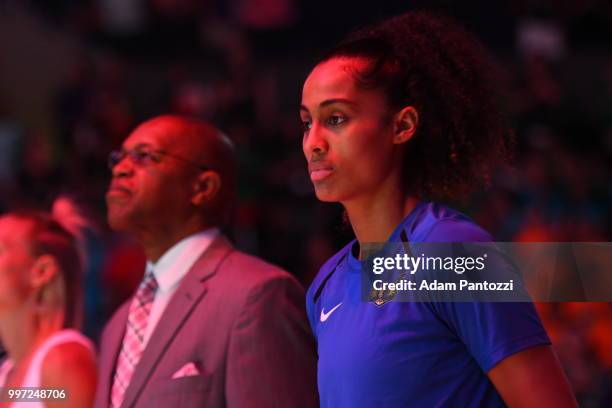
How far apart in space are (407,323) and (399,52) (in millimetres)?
639

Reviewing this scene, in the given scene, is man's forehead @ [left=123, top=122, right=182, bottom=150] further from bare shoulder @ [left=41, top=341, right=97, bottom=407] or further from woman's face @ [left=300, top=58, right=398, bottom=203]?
woman's face @ [left=300, top=58, right=398, bottom=203]

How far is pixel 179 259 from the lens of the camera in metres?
2.84

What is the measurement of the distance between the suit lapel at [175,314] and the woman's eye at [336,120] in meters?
0.72

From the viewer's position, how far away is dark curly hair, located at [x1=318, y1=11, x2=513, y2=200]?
2.17 metres

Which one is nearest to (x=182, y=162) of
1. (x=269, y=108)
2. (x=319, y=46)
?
(x=269, y=108)

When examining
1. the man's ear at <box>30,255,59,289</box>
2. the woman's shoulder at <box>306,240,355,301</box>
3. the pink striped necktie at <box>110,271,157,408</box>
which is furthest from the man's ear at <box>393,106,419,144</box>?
the man's ear at <box>30,255,59,289</box>

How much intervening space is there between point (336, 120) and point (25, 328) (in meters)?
Result: 1.31

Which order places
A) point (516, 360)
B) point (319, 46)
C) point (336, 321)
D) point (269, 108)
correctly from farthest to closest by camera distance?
point (319, 46) < point (269, 108) < point (336, 321) < point (516, 360)

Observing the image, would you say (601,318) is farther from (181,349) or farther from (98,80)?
(98,80)

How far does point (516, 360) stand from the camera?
1799 mm

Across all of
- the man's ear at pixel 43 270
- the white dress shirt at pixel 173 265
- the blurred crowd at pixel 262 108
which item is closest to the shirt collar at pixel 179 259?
the white dress shirt at pixel 173 265

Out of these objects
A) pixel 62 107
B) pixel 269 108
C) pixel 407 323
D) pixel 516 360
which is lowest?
pixel 516 360

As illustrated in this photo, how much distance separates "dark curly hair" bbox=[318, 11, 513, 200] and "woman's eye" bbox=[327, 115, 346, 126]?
8 centimetres

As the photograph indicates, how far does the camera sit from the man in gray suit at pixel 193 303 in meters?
2.48
